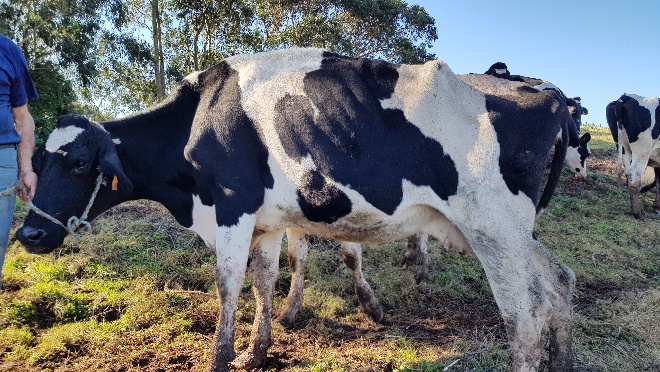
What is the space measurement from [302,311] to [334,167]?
2.37m

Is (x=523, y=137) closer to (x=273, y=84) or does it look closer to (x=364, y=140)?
(x=364, y=140)

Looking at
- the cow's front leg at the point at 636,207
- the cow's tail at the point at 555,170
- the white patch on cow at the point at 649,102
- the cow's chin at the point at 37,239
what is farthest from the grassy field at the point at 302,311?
the white patch on cow at the point at 649,102

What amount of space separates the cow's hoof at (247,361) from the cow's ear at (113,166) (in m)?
1.68

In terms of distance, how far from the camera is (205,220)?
4375 mm

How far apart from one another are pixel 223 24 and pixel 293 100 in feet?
43.0

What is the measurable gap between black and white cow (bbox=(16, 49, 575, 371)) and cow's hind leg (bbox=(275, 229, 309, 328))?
778 millimetres

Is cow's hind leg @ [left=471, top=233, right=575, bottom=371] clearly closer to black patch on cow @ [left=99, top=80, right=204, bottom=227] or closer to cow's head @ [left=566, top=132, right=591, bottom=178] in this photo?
black patch on cow @ [left=99, top=80, right=204, bottom=227]

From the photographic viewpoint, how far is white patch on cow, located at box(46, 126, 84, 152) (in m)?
4.18

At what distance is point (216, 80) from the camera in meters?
4.27

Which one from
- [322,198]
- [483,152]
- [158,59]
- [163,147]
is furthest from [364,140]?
[158,59]

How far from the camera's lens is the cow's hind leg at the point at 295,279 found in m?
5.15

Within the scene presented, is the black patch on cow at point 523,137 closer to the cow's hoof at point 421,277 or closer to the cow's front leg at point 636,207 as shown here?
the cow's hoof at point 421,277

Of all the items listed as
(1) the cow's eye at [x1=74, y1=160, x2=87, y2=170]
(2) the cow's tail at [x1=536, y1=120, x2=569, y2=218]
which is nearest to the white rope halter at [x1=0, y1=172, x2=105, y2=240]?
(1) the cow's eye at [x1=74, y1=160, x2=87, y2=170]

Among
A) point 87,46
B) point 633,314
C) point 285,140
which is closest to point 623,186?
point 633,314
